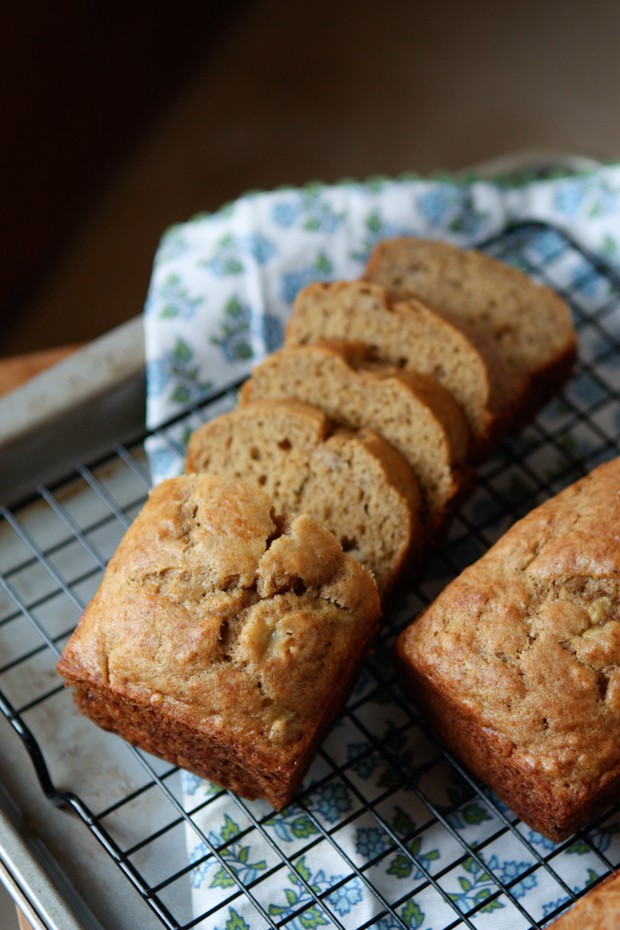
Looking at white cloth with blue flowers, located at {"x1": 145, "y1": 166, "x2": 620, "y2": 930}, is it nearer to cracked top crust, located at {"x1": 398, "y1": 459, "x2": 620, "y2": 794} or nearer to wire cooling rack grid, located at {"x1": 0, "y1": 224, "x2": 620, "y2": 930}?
wire cooling rack grid, located at {"x1": 0, "y1": 224, "x2": 620, "y2": 930}

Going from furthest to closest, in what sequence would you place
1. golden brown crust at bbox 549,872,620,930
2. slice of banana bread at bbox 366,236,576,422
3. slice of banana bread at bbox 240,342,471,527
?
slice of banana bread at bbox 366,236,576,422
slice of banana bread at bbox 240,342,471,527
golden brown crust at bbox 549,872,620,930

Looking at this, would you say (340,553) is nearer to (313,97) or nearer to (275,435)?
(275,435)

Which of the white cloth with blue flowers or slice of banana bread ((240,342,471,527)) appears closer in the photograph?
the white cloth with blue flowers

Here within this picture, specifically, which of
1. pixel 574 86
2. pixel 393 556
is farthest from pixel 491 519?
pixel 574 86

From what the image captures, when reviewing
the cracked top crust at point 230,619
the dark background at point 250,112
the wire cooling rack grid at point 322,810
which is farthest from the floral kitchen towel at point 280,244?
the dark background at point 250,112

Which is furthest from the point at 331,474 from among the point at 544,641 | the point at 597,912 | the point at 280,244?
the point at 280,244

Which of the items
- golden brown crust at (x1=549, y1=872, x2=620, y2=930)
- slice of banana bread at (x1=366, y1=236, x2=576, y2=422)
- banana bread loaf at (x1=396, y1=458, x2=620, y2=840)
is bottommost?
golden brown crust at (x1=549, y1=872, x2=620, y2=930)

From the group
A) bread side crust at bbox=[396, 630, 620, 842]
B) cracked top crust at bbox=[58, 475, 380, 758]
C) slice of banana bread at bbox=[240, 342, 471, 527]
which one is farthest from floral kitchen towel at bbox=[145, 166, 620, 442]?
bread side crust at bbox=[396, 630, 620, 842]
